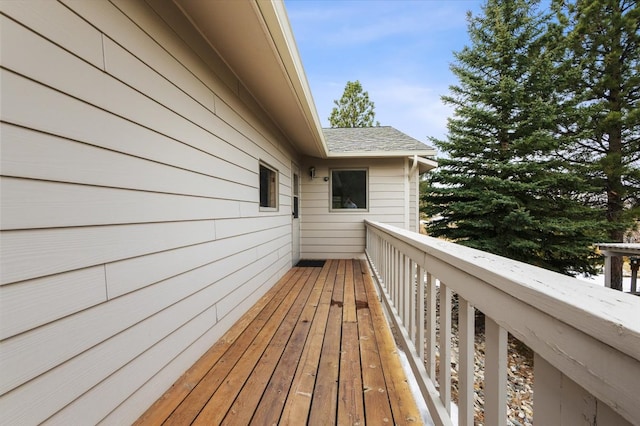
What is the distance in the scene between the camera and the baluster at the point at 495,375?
30.1 inches

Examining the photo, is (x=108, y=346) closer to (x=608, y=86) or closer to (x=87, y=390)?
(x=87, y=390)

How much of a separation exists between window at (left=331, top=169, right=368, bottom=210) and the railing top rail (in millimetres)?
5484

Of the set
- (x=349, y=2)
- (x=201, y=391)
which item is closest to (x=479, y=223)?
(x=201, y=391)

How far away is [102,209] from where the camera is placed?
49.8 inches

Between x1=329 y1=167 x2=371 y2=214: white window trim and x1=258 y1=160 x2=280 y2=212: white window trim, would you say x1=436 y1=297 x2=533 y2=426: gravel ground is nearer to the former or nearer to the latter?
x1=258 y1=160 x2=280 y2=212: white window trim

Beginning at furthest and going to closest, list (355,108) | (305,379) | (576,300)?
(355,108) < (305,379) < (576,300)

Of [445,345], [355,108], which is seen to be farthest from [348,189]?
[355,108]

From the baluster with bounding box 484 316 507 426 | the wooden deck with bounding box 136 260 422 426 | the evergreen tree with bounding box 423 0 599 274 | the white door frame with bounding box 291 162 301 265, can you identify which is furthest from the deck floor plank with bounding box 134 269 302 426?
the evergreen tree with bounding box 423 0 599 274

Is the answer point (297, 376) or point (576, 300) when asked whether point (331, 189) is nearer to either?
point (297, 376)

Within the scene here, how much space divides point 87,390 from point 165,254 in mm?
717

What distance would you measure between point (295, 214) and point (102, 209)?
181 inches

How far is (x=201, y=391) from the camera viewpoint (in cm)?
167

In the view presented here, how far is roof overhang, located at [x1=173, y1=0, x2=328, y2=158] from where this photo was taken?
181 centimetres

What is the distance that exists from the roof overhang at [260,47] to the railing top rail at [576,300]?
1870mm
